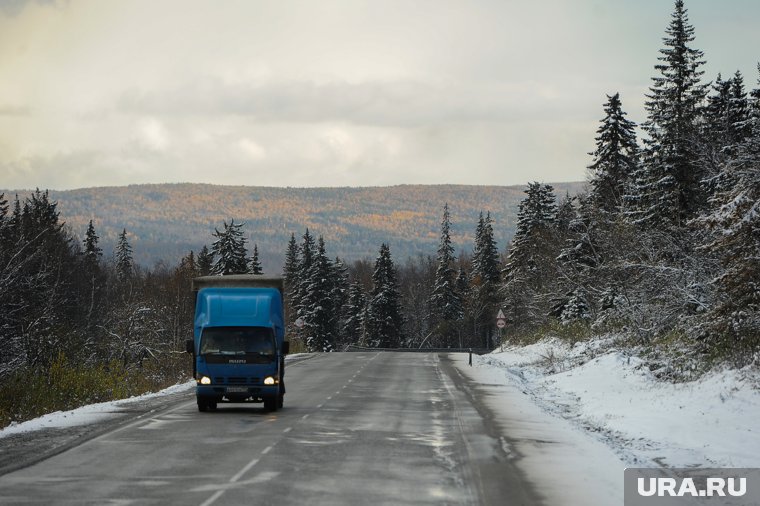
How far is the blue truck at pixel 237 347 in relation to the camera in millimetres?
25641

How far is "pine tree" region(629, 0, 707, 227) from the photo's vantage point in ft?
150

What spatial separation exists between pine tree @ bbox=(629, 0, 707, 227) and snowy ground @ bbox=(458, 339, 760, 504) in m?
12.8

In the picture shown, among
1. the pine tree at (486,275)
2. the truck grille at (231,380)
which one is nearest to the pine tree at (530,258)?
the pine tree at (486,275)

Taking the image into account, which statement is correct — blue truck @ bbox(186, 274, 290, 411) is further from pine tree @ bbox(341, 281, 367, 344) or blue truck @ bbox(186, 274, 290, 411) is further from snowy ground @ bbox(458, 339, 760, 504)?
pine tree @ bbox(341, 281, 367, 344)

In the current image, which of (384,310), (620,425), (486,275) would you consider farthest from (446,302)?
(620,425)

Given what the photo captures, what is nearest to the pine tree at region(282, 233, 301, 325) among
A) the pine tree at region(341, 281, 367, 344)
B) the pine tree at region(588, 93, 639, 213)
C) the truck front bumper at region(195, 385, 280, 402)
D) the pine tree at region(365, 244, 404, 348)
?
the pine tree at region(341, 281, 367, 344)

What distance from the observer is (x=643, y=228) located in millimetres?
46625

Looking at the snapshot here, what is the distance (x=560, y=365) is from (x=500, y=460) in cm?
2886

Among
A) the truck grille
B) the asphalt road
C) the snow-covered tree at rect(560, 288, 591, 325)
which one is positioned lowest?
the asphalt road

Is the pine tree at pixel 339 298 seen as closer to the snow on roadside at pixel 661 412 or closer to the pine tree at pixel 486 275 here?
the pine tree at pixel 486 275

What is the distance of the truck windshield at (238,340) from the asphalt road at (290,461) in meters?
1.70

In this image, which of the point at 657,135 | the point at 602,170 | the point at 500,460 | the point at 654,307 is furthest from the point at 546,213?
the point at 500,460

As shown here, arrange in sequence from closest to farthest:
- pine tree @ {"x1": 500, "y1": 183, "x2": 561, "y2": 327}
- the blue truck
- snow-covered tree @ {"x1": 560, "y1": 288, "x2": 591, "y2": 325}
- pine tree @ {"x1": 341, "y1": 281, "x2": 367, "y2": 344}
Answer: the blue truck → snow-covered tree @ {"x1": 560, "y1": 288, "x2": 591, "y2": 325} → pine tree @ {"x1": 500, "y1": 183, "x2": 561, "y2": 327} → pine tree @ {"x1": 341, "y1": 281, "x2": 367, "y2": 344}

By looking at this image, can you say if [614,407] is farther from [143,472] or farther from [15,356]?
[15,356]
